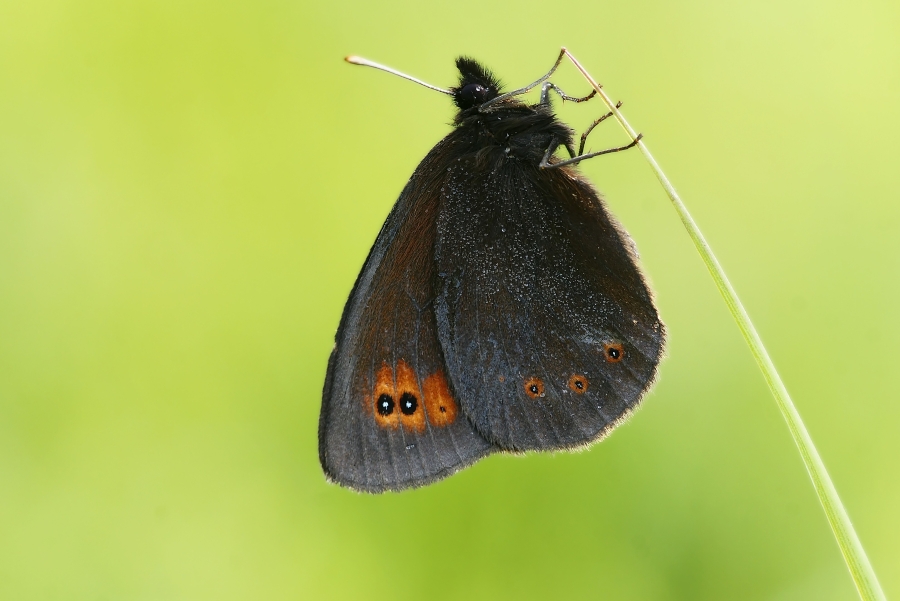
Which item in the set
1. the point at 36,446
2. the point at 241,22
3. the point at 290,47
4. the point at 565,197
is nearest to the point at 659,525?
the point at 565,197

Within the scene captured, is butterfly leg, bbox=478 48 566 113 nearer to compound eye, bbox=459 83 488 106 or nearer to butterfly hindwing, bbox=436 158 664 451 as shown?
compound eye, bbox=459 83 488 106

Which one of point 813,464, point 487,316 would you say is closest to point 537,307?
point 487,316

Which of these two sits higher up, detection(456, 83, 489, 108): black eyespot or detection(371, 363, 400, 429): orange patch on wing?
detection(456, 83, 489, 108): black eyespot


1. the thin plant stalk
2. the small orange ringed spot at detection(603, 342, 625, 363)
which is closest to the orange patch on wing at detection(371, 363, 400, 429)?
the small orange ringed spot at detection(603, 342, 625, 363)

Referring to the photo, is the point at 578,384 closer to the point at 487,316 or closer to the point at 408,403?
the point at 487,316

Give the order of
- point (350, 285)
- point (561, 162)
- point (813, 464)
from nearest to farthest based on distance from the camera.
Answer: point (813, 464), point (561, 162), point (350, 285)

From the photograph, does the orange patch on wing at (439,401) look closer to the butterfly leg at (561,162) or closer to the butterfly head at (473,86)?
the butterfly leg at (561,162)
